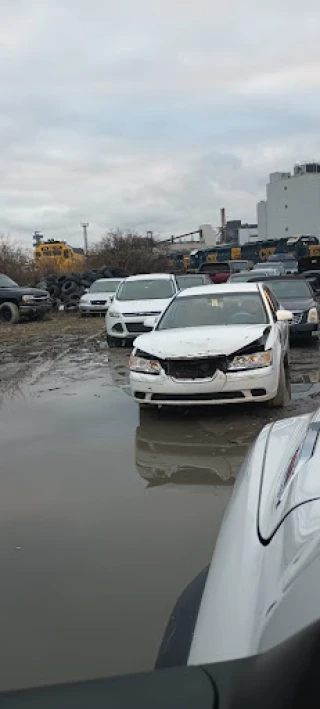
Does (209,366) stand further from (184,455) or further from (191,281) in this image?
(191,281)

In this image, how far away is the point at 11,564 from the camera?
3541 millimetres

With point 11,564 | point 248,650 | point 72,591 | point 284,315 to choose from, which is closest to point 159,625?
point 72,591

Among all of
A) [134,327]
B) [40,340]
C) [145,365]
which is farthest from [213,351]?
[40,340]

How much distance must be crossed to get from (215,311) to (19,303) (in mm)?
12754

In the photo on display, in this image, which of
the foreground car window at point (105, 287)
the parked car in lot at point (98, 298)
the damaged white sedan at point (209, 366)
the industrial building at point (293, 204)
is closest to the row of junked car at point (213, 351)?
the damaged white sedan at point (209, 366)

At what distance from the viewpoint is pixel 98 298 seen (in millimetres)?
20203

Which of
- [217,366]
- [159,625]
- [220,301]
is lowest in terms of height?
[159,625]

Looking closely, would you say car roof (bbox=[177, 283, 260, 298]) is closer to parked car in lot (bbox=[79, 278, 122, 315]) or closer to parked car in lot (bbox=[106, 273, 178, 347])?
parked car in lot (bbox=[106, 273, 178, 347])

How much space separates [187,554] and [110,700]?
2.43 m

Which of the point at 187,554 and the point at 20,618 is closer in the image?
the point at 20,618

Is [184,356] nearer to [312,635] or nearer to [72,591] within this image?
[72,591]

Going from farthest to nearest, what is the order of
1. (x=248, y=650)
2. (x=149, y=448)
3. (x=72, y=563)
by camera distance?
1. (x=149, y=448)
2. (x=72, y=563)
3. (x=248, y=650)

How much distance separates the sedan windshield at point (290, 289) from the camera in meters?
12.5

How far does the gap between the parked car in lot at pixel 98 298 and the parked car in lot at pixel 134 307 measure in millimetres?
5550
